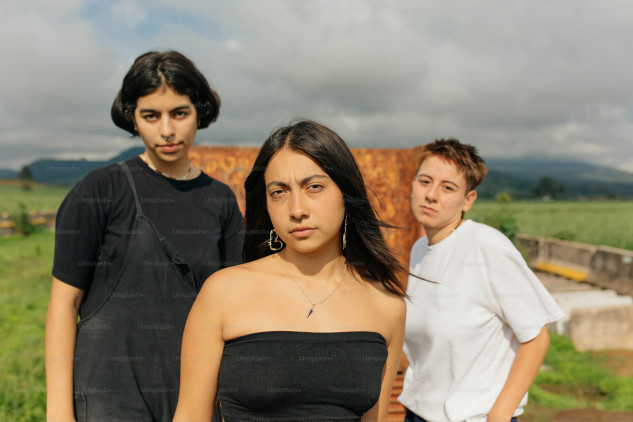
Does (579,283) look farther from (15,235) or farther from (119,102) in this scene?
(15,235)

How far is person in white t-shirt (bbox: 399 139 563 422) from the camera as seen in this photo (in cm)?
208

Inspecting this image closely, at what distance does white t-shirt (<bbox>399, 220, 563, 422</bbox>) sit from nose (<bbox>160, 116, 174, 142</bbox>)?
4.70 ft

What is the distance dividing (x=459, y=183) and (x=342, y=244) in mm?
826

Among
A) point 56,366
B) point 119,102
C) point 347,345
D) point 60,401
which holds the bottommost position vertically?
point 60,401

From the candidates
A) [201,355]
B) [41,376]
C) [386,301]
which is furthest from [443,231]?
[41,376]

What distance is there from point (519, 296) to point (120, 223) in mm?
1759

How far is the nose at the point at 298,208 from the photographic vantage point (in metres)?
1.60

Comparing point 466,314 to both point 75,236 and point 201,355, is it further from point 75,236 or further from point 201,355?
point 75,236

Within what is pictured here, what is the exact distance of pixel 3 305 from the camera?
7609 millimetres

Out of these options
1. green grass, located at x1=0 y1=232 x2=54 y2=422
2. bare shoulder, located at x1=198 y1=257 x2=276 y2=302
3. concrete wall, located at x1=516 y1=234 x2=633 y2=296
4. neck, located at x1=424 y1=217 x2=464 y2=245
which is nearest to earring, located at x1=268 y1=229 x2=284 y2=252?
bare shoulder, located at x1=198 y1=257 x2=276 y2=302

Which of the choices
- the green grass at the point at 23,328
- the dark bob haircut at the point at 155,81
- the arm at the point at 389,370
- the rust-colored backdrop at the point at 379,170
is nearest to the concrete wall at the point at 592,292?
the rust-colored backdrop at the point at 379,170

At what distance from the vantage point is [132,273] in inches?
75.7

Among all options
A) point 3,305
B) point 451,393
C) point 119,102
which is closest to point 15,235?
point 3,305

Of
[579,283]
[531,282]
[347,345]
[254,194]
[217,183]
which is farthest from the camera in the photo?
[579,283]
